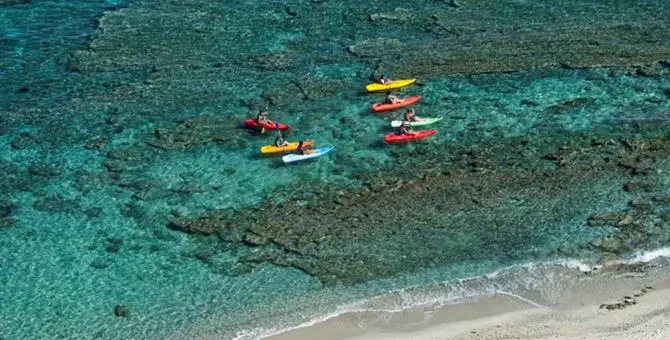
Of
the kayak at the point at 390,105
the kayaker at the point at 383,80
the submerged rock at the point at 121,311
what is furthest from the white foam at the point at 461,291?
the kayaker at the point at 383,80

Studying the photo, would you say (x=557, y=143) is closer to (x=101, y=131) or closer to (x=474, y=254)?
(x=474, y=254)

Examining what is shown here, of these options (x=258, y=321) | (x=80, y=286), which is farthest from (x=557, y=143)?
(x=80, y=286)

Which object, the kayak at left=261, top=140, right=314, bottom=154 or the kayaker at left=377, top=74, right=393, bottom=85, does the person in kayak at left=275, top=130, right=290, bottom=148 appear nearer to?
the kayak at left=261, top=140, right=314, bottom=154

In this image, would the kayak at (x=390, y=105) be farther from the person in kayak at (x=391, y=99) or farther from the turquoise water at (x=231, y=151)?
the turquoise water at (x=231, y=151)

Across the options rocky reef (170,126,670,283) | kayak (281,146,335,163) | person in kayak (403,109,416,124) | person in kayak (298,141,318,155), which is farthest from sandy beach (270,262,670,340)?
person in kayak (403,109,416,124)

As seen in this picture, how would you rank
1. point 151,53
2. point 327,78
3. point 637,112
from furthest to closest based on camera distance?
point 151,53 < point 327,78 < point 637,112

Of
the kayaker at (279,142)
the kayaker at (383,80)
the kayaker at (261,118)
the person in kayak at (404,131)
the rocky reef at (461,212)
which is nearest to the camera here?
→ the rocky reef at (461,212)
